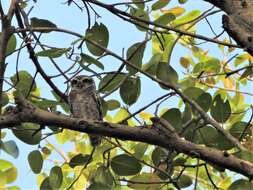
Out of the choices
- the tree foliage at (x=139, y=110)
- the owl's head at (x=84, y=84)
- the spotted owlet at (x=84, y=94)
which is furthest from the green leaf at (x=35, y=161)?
the owl's head at (x=84, y=84)

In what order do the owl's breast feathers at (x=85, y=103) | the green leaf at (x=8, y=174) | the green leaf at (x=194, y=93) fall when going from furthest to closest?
the owl's breast feathers at (x=85, y=103)
the green leaf at (x=8, y=174)
the green leaf at (x=194, y=93)

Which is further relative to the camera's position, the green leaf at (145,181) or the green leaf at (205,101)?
the green leaf at (145,181)

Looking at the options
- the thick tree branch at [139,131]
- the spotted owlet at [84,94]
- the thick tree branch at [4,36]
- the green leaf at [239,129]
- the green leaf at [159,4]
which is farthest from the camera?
the spotted owlet at [84,94]

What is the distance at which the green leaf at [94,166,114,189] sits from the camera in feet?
6.68

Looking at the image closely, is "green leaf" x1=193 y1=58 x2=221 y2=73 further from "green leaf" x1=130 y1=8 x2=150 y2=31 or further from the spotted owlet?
the spotted owlet

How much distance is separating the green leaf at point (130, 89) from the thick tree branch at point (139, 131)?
1.48 feet

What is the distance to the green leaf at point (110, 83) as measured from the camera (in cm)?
211

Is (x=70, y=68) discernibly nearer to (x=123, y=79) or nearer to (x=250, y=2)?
(x=123, y=79)

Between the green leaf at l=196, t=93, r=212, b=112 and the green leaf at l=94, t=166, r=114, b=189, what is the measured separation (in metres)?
0.43

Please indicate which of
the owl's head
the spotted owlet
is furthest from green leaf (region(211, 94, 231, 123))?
the owl's head

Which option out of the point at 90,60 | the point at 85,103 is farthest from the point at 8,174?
the point at 85,103

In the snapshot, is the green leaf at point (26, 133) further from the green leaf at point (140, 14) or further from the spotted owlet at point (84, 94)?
the spotted owlet at point (84, 94)

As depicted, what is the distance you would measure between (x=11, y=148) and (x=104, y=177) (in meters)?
0.35

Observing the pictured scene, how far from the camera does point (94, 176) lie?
2090 mm
